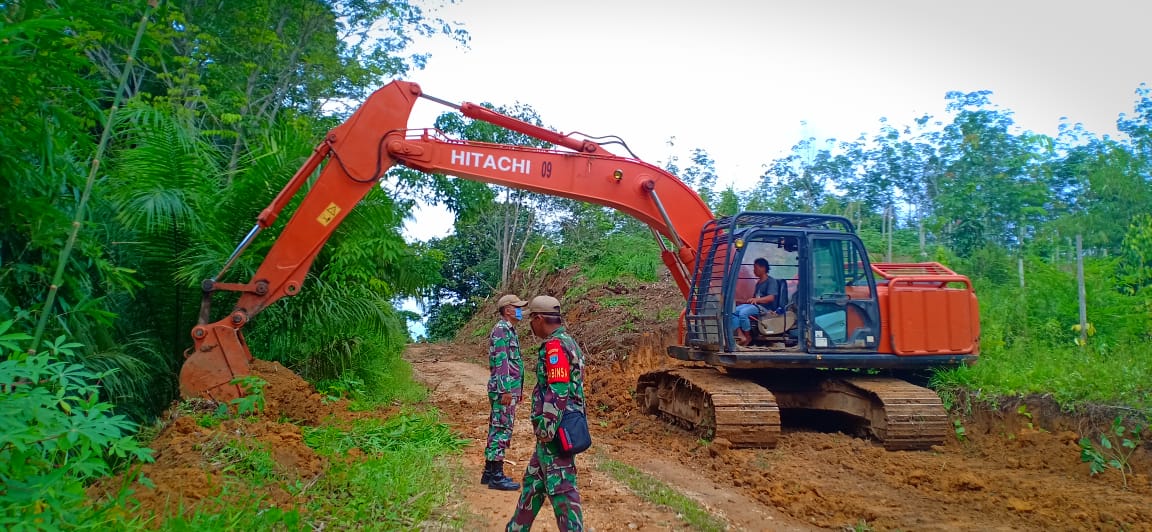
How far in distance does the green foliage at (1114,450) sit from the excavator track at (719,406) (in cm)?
264

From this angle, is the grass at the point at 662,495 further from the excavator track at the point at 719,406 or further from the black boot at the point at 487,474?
the excavator track at the point at 719,406

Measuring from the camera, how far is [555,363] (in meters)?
4.18

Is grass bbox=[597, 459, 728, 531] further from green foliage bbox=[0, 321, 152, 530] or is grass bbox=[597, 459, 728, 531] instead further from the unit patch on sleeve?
green foliage bbox=[0, 321, 152, 530]

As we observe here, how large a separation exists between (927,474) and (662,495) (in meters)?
2.44

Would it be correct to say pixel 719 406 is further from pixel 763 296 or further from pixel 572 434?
pixel 572 434

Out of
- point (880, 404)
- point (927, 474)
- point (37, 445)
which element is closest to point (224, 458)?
point (37, 445)

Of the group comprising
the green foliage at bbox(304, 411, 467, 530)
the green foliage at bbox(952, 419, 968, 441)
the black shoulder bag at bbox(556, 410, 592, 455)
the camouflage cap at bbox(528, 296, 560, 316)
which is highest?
the camouflage cap at bbox(528, 296, 560, 316)

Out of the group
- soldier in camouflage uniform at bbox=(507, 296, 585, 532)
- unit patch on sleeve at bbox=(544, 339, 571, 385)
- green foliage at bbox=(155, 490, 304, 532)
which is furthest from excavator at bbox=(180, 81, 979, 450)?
unit patch on sleeve at bbox=(544, 339, 571, 385)

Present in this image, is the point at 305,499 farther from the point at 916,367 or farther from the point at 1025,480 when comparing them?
the point at 916,367

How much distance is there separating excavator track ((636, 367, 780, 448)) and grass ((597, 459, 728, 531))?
1.20 metres

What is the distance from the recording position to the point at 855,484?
6.41 meters

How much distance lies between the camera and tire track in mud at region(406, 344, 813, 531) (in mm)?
5234

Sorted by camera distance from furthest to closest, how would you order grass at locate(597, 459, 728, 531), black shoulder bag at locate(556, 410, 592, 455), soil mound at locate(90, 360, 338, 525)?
grass at locate(597, 459, 728, 531) < soil mound at locate(90, 360, 338, 525) < black shoulder bag at locate(556, 410, 592, 455)

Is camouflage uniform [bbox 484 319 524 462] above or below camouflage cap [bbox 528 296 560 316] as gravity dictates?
below
